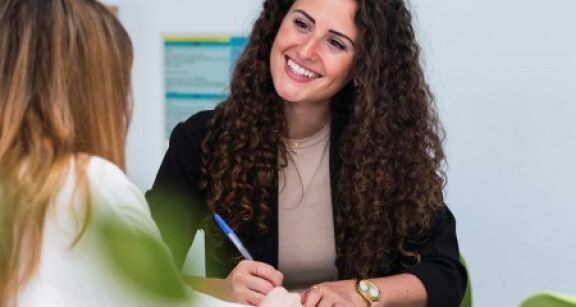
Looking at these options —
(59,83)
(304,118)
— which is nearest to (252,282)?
(304,118)

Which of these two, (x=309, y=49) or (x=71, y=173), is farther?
(x=309, y=49)

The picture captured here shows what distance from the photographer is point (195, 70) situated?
7.20ft

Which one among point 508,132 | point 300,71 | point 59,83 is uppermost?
point 59,83

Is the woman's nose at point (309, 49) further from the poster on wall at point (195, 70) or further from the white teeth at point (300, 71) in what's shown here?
the poster on wall at point (195, 70)

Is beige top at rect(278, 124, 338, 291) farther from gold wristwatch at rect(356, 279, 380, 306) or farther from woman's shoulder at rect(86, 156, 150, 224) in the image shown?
woman's shoulder at rect(86, 156, 150, 224)

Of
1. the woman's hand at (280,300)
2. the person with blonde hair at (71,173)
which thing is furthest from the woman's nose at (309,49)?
the person with blonde hair at (71,173)

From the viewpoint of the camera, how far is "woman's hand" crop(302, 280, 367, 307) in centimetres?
104

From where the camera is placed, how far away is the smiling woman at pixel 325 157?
50.9 inches

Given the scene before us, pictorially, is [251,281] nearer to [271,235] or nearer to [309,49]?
[271,235]

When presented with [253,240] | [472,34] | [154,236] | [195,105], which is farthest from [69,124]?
[195,105]

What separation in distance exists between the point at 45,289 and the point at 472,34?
171 centimetres

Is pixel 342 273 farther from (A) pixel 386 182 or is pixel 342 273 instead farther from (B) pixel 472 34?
(B) pixel 472 34

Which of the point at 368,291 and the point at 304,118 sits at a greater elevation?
the point at 304,118

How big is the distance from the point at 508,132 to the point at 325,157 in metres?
0.74
